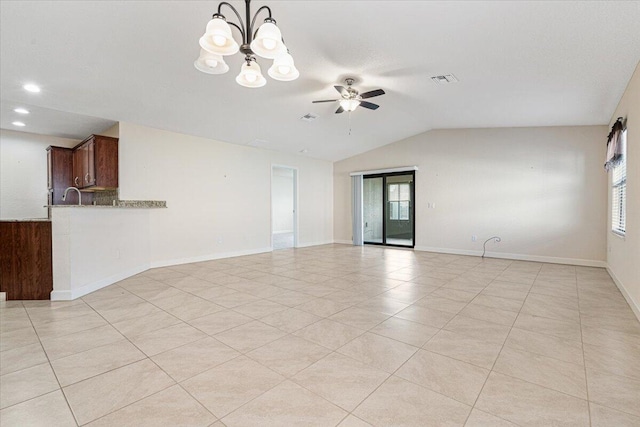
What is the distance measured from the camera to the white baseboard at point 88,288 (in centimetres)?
372

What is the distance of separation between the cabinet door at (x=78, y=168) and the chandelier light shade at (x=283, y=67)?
16.8ft

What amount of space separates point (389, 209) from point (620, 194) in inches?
191

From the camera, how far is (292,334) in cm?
267

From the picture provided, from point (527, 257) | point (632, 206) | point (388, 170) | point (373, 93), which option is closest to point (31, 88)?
point (373, 93)

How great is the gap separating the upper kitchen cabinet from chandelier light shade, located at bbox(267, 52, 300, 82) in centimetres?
407

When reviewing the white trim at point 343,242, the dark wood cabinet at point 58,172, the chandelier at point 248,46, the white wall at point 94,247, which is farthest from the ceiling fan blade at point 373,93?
the dark wood cabinet at point 58,172

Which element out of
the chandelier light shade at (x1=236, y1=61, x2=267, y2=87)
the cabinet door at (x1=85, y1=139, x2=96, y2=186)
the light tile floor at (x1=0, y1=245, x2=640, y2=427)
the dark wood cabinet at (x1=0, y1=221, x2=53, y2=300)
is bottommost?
the light tile floor at (x1=0, y1=245, x2=640, y2=427)

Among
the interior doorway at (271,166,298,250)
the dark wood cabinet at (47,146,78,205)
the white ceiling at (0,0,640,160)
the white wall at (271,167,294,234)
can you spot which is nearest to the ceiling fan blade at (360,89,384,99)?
the white ceiling at (0,0,640,160)

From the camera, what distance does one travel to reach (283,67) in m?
2.53

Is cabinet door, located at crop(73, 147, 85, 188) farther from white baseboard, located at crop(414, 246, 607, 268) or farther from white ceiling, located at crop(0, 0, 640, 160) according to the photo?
white baseboard, located at crop(414, 246, 607, 268)

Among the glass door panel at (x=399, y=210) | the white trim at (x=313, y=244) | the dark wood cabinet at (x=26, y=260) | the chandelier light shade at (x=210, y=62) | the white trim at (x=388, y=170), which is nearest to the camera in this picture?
the chandelier light shade at (x=210, y=62)

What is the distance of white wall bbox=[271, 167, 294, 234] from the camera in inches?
488

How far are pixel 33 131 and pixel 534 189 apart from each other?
1031 centimetres

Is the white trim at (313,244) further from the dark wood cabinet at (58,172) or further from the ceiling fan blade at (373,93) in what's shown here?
the dark wood cabinet at (58,172)
